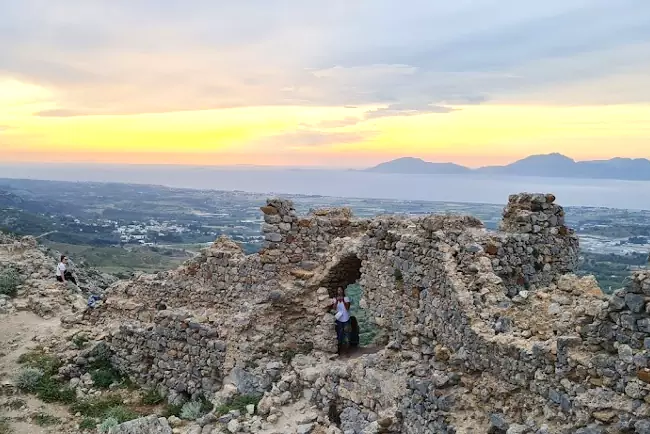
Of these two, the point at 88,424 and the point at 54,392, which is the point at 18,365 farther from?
the point at 88,424

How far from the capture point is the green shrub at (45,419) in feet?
37.1

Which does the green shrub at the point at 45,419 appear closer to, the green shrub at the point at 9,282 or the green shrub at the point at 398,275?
the green shrub at the point at 9,282

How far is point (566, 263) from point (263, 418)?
544 cm

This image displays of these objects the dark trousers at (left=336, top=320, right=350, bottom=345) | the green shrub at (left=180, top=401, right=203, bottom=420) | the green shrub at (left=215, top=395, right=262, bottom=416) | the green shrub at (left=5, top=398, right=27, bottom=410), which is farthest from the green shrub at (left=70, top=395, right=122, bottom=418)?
the dark trousers at (left=336, top=320, right=350, bottom=345)

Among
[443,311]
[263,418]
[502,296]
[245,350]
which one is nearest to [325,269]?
[245,350]

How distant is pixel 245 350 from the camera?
37.5 feet

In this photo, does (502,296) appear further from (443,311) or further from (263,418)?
(263,418)

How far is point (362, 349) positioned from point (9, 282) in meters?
11.6

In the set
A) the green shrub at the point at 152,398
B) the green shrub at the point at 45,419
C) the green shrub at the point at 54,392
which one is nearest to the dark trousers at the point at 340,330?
the green shrub at the point at 152,398

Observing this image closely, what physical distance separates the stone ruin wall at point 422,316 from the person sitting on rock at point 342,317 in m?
0.24

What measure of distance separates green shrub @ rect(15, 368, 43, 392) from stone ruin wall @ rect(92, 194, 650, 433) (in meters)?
1.71

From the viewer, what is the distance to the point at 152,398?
12633 millimetres

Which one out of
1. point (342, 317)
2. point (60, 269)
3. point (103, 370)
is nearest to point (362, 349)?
point (342, 317)

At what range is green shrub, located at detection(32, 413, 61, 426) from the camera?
11.3 m
